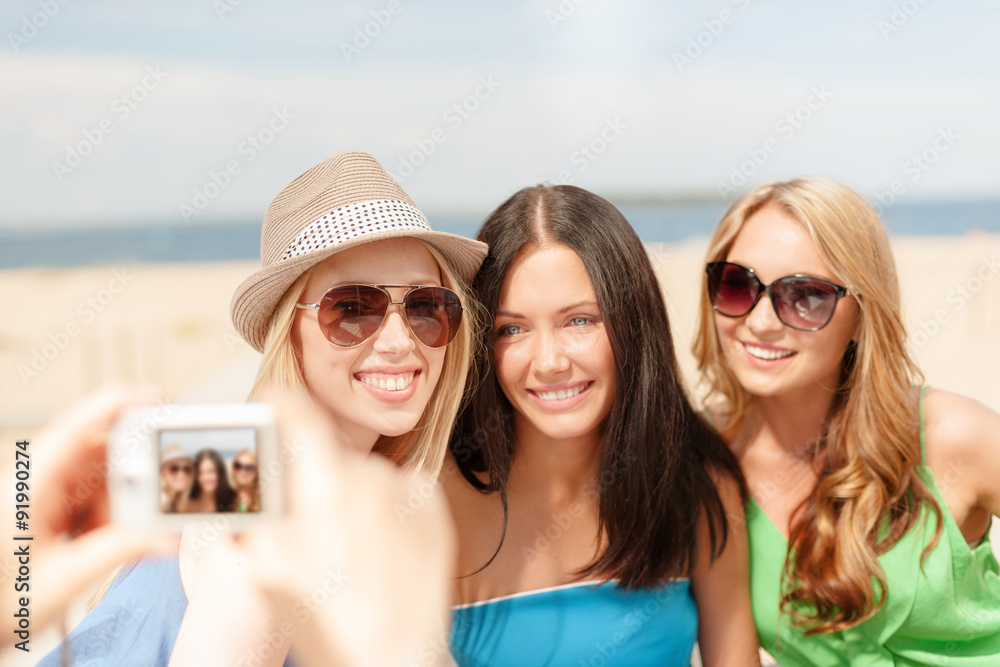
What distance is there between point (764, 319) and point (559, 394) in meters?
0.82

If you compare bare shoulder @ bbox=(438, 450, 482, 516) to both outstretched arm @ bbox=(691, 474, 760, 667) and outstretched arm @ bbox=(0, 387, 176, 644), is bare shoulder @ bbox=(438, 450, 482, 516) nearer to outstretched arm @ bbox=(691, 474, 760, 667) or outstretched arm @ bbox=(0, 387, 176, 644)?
outstretched arm @ bbox=(691, 474, 760, 667)

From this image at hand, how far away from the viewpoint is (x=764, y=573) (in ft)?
9.05

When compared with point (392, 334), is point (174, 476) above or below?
below

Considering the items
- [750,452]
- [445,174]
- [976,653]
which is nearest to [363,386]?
[750,452]

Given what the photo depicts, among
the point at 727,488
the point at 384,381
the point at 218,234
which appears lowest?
the point at 727,488

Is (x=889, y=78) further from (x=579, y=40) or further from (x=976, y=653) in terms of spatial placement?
(x=976, y=653)

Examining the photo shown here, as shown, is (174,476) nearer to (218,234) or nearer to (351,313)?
(351,313)

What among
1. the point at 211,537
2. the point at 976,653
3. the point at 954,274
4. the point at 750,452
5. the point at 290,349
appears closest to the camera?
the point at 211,537

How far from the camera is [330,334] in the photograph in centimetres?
205

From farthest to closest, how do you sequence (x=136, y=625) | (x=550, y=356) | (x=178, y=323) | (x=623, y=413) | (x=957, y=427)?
(x=178, y=323) < (x=957, y=427) < (x=623, y=413) < (x=550, y=356) < (x=136, y=625)

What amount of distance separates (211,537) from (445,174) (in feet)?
96.7

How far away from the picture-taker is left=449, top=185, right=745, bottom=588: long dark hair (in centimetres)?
243

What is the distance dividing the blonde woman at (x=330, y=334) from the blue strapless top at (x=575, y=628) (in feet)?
2.75

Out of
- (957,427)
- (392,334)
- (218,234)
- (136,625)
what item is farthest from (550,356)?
(218,234)
